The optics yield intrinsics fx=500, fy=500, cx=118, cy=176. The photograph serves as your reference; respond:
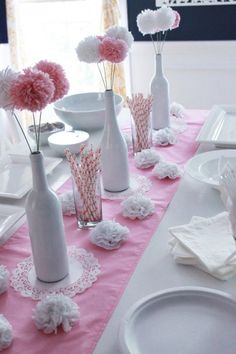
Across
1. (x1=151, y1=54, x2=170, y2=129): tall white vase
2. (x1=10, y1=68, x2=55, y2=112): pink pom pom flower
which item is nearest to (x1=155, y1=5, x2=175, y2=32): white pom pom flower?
(x1=151, y1=54, x2=170, y2=129): tall white vase

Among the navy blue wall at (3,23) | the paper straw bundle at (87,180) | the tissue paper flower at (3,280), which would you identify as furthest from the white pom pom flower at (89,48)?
the navy blue wall at (3,23)

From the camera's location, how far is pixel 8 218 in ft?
3.90

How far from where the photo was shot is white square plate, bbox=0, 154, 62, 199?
1311mm

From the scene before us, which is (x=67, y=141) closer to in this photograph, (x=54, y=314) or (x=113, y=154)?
(x=113, y=154)

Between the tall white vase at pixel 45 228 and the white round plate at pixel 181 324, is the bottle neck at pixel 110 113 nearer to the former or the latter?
the tall white vase at pixel 45 228

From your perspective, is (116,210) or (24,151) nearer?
(116,210)

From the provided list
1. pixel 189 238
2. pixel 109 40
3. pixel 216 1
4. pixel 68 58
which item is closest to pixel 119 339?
pixel 189 238

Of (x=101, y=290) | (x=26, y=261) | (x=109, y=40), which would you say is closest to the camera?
(x=101, y=290)

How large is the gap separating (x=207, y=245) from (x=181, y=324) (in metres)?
0.23

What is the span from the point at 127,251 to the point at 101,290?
15cm

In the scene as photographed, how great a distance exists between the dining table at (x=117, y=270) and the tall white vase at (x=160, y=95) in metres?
0.35

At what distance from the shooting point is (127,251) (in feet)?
3.48

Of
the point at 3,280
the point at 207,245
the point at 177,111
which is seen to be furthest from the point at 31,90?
the point at 177,111

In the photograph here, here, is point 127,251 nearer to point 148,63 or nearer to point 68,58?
point 148,63
